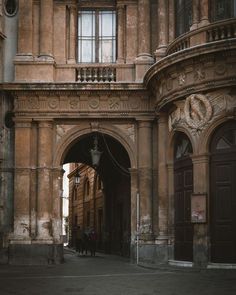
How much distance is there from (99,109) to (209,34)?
5366 millimetres

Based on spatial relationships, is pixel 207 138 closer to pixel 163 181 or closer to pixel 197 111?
pixel 197 111

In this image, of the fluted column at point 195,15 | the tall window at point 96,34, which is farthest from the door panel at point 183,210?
the tall window at point 96,34

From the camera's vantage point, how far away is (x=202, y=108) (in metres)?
21.0

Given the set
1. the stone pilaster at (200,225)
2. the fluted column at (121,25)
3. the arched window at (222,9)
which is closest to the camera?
the stone pilaster at (200,225)

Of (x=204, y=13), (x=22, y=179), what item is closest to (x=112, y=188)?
(x=22, y=179)

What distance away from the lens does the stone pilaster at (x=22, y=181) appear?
24141 mm

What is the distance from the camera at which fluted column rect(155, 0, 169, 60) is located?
24.0m

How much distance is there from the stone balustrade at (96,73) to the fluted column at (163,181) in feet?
8.59

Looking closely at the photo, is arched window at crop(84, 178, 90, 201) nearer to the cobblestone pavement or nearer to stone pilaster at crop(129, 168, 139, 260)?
stone pilaster at crop(129, 168, 139, 260)

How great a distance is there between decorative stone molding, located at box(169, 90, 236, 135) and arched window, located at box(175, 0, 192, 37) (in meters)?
2.69

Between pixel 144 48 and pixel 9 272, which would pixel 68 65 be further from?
pixel 9 272

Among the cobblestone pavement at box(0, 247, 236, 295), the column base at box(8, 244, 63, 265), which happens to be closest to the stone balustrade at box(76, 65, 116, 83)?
the column base at box(8, 244, 63, 265)

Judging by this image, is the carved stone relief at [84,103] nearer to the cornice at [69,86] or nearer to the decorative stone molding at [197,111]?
the cornice at [69,86]

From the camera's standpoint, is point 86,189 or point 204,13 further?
point 86,189
